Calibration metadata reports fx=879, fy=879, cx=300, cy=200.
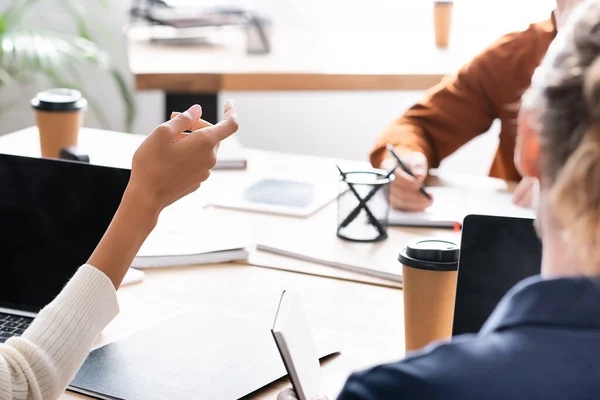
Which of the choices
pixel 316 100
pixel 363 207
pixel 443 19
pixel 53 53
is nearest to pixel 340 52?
pixel 443 19

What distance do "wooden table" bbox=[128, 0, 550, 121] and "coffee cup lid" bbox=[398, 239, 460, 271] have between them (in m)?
1.44

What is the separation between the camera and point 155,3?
3.23 metres

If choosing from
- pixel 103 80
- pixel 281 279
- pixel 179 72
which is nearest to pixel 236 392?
pixel 281 279

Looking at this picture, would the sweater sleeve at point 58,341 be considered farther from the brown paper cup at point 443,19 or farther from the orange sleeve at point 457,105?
the brown paper cup at point 443,19

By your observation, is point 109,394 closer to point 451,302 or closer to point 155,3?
point 451,302

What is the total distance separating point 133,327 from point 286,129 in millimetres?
2559

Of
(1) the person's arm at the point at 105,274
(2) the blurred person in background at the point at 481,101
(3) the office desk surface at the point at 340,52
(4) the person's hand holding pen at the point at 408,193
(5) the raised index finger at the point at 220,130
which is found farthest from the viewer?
(3) the office desk surface at the point at 340,52

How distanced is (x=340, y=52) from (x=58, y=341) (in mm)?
2063

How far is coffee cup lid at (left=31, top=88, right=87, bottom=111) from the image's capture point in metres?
1.90

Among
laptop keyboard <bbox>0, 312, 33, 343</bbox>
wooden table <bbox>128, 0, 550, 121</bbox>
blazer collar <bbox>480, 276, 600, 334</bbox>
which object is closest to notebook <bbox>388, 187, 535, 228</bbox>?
laptop keyboard <bbox>0, 312, 33, 343</bbox>

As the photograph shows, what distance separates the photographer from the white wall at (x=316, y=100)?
3455 millimetres

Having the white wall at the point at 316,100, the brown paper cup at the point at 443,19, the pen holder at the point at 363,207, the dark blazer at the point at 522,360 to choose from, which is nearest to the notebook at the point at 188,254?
the pen holder at the point at 363,207

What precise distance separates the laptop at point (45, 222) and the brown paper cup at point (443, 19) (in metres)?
1.94

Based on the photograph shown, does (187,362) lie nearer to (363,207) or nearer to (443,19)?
(363,207)
